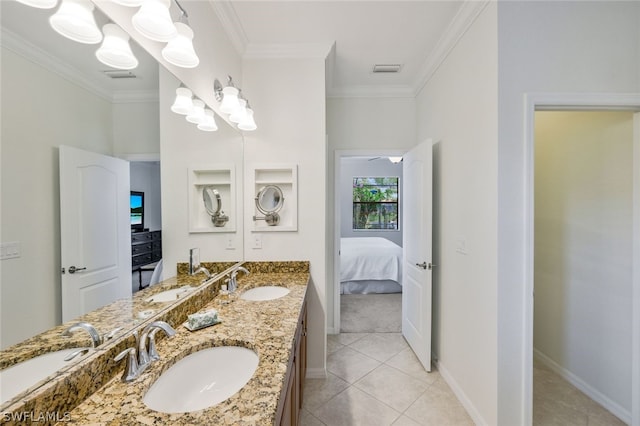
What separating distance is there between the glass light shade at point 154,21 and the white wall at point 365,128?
6.85 ft

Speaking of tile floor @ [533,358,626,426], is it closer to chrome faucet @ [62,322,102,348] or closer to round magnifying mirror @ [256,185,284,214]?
round magnifying mirror @ [256,185,284,214]

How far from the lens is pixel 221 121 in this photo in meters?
1.93

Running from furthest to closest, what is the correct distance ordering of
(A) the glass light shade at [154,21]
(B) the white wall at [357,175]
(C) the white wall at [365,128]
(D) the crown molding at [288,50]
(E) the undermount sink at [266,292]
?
1. (B) the white wall at [357,175]
2. (C) the white wall at [365,128]
3. (D) the crown molding at [288,50]
4. (E) the undermount sink at [266,292]
5. (A) the glass light shade at [154,21]

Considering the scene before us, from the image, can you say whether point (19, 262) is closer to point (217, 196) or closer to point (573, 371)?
→ point (217, 196)

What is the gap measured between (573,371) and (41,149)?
3.43 meters

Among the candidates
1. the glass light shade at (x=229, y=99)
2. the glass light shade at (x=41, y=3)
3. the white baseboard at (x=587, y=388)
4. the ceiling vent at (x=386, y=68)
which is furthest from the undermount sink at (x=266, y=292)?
the white baseboard at (x=587, y=388)

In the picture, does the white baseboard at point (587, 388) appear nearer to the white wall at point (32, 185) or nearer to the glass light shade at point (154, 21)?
the white wall at point (32, 185)

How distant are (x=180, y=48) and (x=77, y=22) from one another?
44 cm

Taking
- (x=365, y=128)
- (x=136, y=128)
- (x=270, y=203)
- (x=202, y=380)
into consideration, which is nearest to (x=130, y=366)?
(x=202, y=380)

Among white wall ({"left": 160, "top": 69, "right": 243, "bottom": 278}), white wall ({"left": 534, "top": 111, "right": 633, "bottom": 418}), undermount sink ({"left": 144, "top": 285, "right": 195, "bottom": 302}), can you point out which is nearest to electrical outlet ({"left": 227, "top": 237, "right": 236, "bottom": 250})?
white wall ({"left": 160, "top": 69, "right": 243, "bottom": 278})

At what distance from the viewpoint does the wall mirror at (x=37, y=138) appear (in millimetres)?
622

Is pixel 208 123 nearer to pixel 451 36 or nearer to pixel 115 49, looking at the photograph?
pixel 115 49

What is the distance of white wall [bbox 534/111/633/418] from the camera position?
1834 mm

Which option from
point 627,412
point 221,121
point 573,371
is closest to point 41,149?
point 221,121
